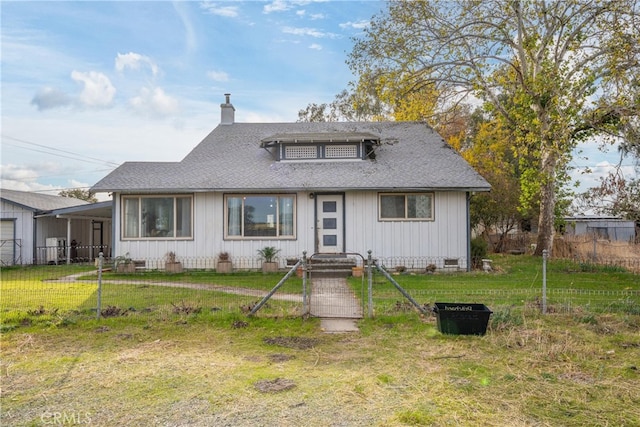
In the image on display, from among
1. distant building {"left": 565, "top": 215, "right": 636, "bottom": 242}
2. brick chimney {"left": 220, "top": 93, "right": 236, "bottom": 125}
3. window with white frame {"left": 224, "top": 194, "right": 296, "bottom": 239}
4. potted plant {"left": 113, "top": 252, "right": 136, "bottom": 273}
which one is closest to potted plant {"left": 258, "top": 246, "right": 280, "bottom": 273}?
window with white frame {"left": 224, "top": 194, "right": 296, "bottom": 239}

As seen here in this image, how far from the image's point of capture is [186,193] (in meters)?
14.4

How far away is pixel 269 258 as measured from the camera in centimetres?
1402

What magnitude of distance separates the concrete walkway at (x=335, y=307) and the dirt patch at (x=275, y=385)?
209 centimetres

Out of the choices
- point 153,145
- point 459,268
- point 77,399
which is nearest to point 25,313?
point 77,399

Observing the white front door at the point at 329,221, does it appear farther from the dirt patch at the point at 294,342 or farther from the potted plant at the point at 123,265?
the dirt patch at the point at 294,342

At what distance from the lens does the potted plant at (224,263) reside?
13.9m

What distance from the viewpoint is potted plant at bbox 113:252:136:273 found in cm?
1397

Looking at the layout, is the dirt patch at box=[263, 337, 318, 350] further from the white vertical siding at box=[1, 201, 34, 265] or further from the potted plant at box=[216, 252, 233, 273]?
the white vertical siding at box=[1, 201, 34, 265]

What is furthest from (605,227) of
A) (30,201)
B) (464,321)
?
(30,201)

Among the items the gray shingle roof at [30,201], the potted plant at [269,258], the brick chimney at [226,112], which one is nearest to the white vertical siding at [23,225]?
the gray shingle roof at [30,201]

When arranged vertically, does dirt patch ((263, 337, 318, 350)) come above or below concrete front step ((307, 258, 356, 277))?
below

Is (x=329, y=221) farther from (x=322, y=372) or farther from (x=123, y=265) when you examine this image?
(x=322, y=372)

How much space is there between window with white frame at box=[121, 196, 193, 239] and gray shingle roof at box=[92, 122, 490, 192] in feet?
2.14

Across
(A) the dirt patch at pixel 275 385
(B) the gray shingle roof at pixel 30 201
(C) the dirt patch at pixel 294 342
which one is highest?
(B) the gray shingle roof at pixel 30 201
